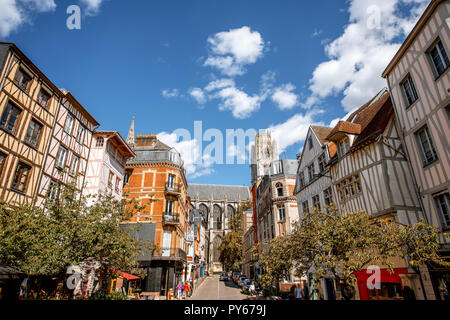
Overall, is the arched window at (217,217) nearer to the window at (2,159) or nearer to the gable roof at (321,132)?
the gable roof at (321,132)

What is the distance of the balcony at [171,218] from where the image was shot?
78.9 ft

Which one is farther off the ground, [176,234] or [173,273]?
[176,234]

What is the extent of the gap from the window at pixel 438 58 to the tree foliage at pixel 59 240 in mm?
12978

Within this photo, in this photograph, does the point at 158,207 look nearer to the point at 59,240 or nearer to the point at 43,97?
the point at 43,97

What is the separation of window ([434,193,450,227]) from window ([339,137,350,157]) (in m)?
4.99

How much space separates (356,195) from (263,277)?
277 inches

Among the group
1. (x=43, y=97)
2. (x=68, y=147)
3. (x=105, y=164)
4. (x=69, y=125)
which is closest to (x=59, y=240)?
(x=68, y=147)

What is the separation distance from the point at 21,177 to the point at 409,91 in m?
18.0

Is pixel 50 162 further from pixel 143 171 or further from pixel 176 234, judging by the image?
pixel 176 234

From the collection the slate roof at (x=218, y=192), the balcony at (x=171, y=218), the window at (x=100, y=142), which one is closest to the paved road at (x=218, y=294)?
the balcony at (x=171, y=218)
